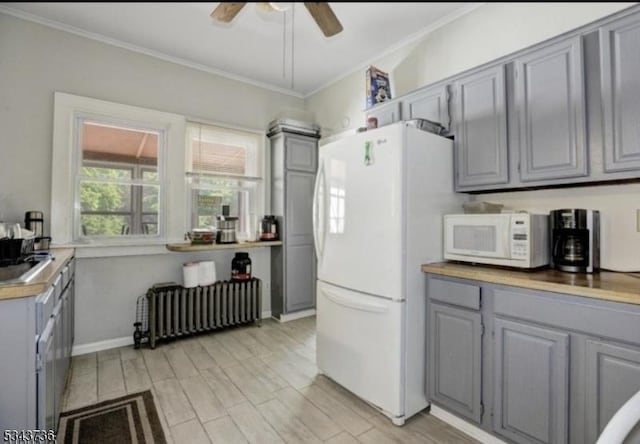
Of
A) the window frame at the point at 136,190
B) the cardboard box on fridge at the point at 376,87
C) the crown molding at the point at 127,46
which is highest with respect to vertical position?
the crown molding at the point at 127,46

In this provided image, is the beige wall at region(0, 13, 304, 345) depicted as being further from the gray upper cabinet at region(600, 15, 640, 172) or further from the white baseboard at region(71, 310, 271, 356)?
the gray upper cabinet at region(600, 15, 640, 172)

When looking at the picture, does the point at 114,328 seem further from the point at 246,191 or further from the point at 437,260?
the point at 437,260

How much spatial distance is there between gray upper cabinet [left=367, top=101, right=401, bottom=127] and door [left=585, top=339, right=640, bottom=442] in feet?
6.52

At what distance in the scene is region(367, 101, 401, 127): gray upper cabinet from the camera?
2.63 metres

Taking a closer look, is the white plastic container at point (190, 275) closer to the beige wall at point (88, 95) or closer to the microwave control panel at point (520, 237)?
the beige wall at point (88, 95)

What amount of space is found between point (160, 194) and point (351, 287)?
227 cm

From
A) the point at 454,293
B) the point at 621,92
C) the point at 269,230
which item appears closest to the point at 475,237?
the point at 454,293

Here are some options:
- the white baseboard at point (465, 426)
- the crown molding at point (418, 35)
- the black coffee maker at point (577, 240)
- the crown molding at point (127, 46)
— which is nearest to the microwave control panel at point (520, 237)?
the black coffee maker at point (577, 240)

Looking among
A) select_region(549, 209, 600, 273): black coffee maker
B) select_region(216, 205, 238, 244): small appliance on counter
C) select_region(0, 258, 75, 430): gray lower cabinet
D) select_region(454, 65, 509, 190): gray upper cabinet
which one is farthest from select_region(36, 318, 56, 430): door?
select_region(549, 209, 600, 273): black coffee maker

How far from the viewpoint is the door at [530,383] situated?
1.40m

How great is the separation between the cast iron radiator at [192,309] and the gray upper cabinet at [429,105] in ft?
7.77

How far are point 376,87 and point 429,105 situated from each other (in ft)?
2.26

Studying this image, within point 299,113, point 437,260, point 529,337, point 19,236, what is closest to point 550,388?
point 529,337

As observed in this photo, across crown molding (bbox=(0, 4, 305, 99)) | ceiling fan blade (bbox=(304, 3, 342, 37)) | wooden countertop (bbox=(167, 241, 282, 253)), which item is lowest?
wooden countertop (bbox=(167, 241, 282, 253))
